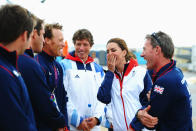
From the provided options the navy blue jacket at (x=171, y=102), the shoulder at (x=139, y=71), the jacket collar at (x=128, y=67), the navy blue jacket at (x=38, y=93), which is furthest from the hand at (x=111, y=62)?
the navy blue jacket at (x=38, y=93)

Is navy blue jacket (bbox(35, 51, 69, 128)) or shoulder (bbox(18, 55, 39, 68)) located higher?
shoulder (bbox(18, 55, 39, 68))

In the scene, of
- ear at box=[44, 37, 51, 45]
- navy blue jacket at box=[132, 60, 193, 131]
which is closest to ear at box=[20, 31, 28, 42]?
ear at box=[44, 37, 51, 45]

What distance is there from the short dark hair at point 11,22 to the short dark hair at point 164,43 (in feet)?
5.10

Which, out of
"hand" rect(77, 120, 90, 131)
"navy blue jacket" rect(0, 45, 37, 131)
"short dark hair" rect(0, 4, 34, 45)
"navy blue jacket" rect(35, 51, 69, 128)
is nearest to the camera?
"navy blue jacket" rect(0, 45, 37, 131)

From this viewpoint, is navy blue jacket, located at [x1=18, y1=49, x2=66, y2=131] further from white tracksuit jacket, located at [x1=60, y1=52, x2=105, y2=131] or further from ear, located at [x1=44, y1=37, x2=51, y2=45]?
white tracksuit jacket, located at [x1=60, y1=52, x2=105, y2=131]

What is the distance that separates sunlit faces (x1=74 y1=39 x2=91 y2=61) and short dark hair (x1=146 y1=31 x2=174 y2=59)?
1219mm

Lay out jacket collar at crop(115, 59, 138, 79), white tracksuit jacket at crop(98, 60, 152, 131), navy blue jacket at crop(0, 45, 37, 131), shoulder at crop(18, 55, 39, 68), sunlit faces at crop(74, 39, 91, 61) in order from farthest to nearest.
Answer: sunlit faces at crop(74, 39, 91, 61), jacket collar at crop(115, 59, 138, 79), white tracksuit jacket at crop(98, 60, 152, 131), shoulder at crop(18, 55, 39, 68), navy blue jacket at crop(0, 45, 37, 131)

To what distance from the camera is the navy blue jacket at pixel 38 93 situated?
5.98ft

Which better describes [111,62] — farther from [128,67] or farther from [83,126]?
[83,126]

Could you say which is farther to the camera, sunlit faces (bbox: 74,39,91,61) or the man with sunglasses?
sunlit faces (bbox: 74,39,91,61)

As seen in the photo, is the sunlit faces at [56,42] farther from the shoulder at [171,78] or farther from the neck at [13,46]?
the shoulder at [171,78]

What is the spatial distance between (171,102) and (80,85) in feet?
4.73

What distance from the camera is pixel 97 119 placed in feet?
9.56

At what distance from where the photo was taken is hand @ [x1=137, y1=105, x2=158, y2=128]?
1.96 m
